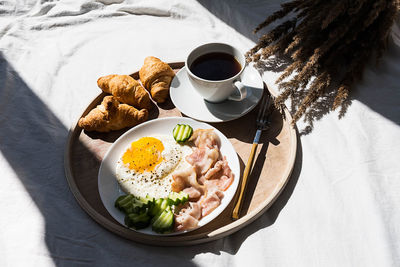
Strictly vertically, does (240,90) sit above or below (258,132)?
above

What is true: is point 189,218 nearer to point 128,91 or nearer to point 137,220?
point 137,220

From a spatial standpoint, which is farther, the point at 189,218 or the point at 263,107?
the point at 263,107

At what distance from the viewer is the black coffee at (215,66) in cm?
159

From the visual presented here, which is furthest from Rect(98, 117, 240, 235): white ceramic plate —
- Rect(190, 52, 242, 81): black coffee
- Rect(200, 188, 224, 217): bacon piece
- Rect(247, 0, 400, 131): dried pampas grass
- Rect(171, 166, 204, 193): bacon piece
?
Rect(247, 0, 400, 131): dried pampas grass

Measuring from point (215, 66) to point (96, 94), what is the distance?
755 mm

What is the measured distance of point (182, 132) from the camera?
1554 millimetres

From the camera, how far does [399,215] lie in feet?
4.61

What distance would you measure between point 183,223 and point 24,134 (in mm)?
1037

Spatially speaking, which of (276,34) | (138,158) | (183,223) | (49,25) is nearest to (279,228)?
(183,223)

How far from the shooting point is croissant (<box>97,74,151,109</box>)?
170 centimetres

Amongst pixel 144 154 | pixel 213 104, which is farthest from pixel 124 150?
pixel 213 104

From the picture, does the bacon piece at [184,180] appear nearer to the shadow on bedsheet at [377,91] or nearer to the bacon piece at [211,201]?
the bacon piece at [211,201]

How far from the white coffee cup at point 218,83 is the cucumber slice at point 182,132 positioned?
0.19 m

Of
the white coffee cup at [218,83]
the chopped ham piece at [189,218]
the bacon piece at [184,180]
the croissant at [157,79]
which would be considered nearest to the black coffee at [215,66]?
the white coffee cup at [218,83]
